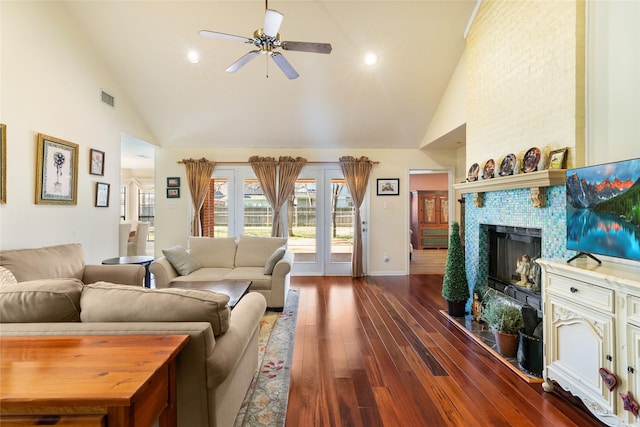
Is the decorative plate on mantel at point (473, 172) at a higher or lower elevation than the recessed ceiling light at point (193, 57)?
lower

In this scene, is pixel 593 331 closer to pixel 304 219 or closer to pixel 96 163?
pixel 304 219

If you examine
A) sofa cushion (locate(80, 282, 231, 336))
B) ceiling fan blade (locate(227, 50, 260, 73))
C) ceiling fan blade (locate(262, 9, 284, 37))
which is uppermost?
ceiling fan blade (locate(227, 50, 260, 73))

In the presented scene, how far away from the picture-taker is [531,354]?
228 centimetres

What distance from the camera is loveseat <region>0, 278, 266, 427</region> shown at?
4.19 feet

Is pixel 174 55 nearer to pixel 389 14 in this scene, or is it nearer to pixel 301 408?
pixel 389 14

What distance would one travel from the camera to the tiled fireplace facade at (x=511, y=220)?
232 cm

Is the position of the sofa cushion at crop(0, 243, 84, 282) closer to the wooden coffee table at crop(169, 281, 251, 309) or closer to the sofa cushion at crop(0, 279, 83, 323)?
the wooden coffee table at crop(169, 281, 251, 309)

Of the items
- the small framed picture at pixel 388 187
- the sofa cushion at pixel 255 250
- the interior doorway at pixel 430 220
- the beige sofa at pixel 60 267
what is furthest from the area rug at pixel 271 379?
the interior doorway at pixel 430 220

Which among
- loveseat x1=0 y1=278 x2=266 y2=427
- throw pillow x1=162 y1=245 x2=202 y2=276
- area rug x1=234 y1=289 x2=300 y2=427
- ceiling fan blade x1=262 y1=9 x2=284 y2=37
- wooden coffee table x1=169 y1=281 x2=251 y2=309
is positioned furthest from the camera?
throw pillow x1=162 y1=245 x2=202 y2=276

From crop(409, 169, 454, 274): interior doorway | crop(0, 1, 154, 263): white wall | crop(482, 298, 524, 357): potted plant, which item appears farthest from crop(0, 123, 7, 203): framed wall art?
crop(409, 169, 454, 274): interior doorway

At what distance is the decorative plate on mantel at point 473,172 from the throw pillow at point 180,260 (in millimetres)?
3714

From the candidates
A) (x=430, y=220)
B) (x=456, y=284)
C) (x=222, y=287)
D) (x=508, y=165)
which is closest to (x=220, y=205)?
(x=222, y=287)

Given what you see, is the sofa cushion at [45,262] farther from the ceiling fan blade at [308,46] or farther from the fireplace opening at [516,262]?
the fireplace opening at [516,262]

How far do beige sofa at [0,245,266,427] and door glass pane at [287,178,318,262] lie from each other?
13.6 ft
